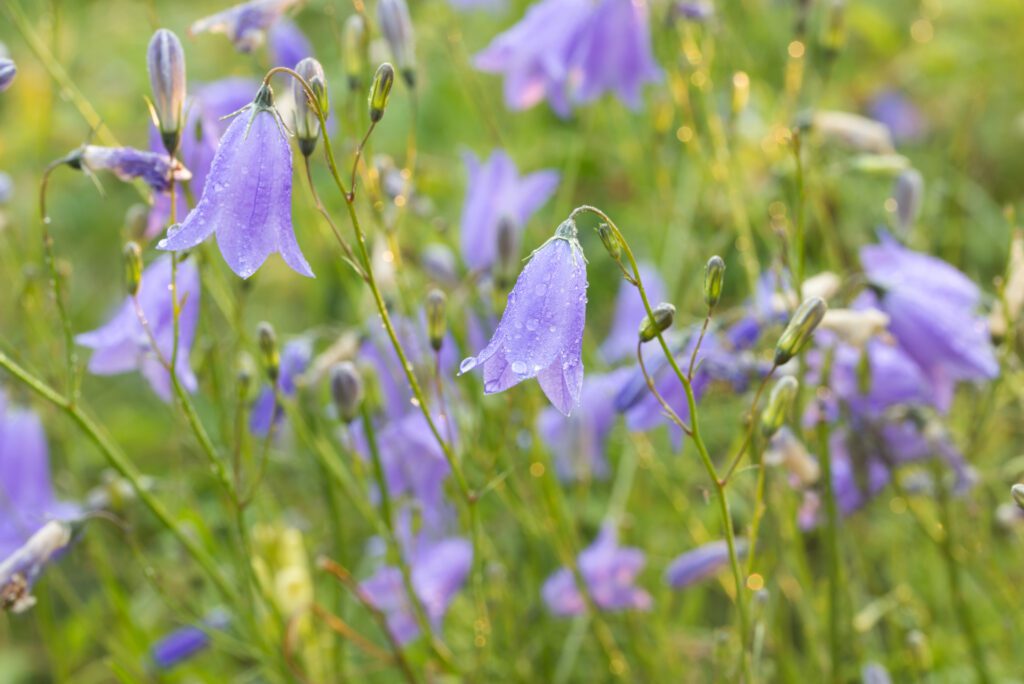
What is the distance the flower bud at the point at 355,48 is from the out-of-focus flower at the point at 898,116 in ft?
7.97

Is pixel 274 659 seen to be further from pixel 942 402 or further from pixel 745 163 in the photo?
pixel 745 163

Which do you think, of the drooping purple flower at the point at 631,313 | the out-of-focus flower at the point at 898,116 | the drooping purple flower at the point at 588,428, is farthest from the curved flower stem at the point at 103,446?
the out-of-focus flower at the point at 898,116

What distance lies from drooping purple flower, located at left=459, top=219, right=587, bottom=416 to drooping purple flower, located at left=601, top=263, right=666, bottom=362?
962 millimetres

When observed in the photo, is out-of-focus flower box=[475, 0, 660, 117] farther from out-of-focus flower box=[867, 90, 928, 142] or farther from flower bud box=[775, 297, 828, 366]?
out-of-focus flower box=[867, 90, 928, 142]

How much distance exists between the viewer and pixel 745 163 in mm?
3049

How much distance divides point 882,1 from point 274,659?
2.97 meters

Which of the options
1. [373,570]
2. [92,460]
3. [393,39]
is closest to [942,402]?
[393,39]

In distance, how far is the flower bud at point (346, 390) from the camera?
140 centimetres

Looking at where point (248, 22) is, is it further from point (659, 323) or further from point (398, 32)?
point (659, 323)

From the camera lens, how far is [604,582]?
6.23ft

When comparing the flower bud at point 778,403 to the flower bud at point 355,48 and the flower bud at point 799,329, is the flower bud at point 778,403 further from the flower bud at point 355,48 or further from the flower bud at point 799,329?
the flower bud at point 355,48

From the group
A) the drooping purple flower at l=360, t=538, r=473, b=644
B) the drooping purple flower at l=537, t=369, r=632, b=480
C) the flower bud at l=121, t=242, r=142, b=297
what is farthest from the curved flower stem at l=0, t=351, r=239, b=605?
the drooping purple flower at l=537, t=369, r=632, b=480

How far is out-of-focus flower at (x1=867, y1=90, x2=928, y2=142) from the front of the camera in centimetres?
360

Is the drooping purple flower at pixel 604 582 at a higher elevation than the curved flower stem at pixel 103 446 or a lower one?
lower
